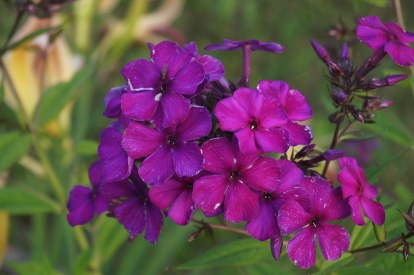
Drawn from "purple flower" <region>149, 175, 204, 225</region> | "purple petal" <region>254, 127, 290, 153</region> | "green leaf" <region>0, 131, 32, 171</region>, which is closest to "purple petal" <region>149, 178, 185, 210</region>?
"purple flower" <region>149, 175, 204, 225</region>

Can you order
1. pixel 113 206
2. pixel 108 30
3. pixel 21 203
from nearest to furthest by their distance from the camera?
pixel 113 206 < pixel 21 203 < pixel 108 30

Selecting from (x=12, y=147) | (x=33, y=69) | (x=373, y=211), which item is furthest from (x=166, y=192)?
(x=33, y=69)

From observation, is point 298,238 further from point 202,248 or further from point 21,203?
point 202,248

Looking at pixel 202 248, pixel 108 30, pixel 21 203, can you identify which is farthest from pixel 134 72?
pixel 108 30

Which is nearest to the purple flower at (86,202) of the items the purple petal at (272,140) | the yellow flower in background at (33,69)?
the purple petal at (272,140)

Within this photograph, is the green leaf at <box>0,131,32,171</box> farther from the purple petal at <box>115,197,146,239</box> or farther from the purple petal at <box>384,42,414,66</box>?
the purple petal at <box>384,42,414,66</box>

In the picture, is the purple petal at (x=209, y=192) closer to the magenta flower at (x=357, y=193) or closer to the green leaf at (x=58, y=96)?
the magenta flower at (x=357, y=193)
